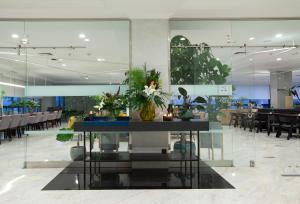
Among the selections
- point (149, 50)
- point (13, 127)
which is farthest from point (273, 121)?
point (13, 127)

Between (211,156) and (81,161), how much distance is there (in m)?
2.54

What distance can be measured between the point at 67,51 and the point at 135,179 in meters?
2.95

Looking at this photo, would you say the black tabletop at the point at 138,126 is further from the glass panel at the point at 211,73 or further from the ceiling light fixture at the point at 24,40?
the ceiling light fixture at the point at 24,40

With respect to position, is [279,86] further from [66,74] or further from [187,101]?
[66,74]

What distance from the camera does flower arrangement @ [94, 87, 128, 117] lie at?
5.47m

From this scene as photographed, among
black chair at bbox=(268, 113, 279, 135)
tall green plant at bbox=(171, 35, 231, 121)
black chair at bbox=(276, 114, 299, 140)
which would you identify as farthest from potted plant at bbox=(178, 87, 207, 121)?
black chair at bbox=(268, 113, 279, 135)

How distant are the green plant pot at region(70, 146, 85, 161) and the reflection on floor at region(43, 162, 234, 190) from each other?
299 millimetres

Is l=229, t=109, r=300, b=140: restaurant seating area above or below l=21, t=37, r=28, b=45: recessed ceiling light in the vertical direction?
below

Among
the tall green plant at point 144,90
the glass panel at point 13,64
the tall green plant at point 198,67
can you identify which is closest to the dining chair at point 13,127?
the glass panel at point 13,64

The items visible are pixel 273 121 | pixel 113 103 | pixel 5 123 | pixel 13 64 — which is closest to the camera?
pixel 113 103

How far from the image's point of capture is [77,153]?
20.0 ft

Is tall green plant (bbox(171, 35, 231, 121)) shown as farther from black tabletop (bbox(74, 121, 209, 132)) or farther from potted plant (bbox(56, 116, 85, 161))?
potted plant (bbox(56, 116, 85, 161))
